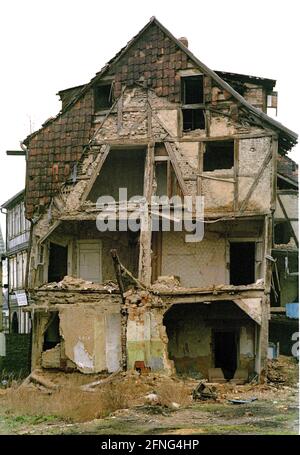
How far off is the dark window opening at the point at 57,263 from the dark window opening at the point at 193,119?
6.20 m

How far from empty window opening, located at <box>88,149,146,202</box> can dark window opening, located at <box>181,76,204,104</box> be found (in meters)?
2.42

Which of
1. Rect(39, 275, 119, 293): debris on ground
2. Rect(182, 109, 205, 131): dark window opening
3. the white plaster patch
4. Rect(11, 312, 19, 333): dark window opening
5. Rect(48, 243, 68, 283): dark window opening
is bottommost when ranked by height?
Rect(11, 312, 19, 333): dark window opening

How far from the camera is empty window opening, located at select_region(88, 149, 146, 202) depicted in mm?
23266

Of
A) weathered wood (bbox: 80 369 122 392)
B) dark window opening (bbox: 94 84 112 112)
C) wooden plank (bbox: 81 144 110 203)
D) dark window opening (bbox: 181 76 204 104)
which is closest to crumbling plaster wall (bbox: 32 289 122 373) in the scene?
weathered wood (bbox: 80 369 122 392)

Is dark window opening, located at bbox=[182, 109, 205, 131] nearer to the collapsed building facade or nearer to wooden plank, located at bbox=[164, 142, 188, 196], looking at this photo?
the collapsed building facade

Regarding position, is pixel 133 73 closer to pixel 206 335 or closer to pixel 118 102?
pixel 118 102

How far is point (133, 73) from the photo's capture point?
22.4 meters

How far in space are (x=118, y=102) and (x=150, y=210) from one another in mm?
3792

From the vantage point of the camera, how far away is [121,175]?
23562mm

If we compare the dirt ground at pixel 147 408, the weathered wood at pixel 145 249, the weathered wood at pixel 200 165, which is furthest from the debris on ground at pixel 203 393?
the weathered wood at pixel 200 165

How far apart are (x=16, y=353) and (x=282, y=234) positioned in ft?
37.0

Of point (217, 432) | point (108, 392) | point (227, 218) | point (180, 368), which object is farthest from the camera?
point (180, 368)

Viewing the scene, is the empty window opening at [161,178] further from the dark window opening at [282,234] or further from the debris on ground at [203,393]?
the debris on ground at [203,393]

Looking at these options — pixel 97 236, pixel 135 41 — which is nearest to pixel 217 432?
pixel 97 236
